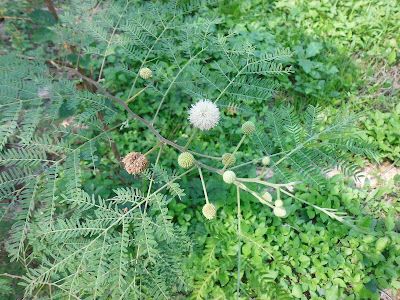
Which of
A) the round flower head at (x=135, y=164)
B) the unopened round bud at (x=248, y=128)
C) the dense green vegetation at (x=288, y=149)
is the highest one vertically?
the unopened round bud at (x=248, y=128)

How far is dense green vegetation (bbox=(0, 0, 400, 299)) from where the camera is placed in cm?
202

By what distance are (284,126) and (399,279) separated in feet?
5.88

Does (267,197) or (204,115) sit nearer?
(267,197)

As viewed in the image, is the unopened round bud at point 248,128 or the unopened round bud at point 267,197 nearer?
the unopened round bud at point 267,197

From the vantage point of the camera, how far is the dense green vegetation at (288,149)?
202cm

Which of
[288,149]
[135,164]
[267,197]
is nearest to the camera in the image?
[267,197]

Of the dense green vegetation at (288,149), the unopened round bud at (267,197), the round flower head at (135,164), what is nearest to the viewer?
the unopened round bud at (267,197)

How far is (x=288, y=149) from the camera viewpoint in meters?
2.88

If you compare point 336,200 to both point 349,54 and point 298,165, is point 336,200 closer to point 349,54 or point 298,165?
point 298,165

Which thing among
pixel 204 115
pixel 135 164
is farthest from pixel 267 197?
pixel 135 164

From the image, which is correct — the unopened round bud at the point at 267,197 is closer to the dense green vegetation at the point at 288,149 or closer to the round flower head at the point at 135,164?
the dense green vegetation at the point at 288,149

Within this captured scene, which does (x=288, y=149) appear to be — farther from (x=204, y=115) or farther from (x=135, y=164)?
(x=135, y=164)

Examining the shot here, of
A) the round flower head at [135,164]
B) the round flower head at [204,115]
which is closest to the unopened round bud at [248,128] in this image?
the round flower head at [204,115]

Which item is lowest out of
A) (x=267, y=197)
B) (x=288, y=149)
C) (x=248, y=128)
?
(x=288, y=149)
